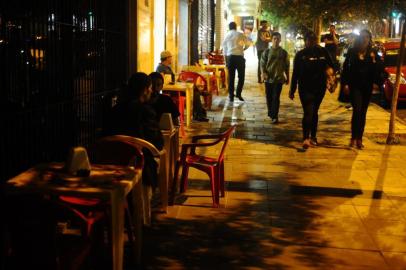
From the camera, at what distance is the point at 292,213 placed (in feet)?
19.2

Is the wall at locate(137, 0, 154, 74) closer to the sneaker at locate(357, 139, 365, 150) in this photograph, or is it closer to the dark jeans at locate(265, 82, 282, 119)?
the dark jeans at locate(265, 82, 282, 119)

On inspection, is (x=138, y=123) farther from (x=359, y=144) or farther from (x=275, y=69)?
(x=275, y=69)

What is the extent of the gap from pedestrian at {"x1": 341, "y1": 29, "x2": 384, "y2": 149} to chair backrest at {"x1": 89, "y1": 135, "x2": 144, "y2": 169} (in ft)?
16.4

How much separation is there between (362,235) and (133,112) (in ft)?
7.72

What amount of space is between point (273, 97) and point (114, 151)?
6.72 metres

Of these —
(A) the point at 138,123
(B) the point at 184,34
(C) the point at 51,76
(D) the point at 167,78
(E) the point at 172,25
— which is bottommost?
(A) the point at 138,123

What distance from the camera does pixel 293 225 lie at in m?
5.49

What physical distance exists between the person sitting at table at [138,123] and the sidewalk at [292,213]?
0.57m

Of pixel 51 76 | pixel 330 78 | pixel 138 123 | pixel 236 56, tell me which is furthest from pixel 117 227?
pixel 236 56

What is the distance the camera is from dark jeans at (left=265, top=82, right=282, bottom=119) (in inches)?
436

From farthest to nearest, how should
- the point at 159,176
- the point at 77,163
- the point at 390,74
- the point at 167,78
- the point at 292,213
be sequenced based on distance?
the point at 390,74
the point at 167,78
the point at 292,213
the point at 159,176
the point at 77,163

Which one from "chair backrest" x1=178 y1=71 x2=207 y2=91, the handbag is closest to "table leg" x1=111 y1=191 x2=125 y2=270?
the handbag

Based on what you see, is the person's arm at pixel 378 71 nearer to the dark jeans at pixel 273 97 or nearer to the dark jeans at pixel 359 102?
the dark jeans at pixel 359 102

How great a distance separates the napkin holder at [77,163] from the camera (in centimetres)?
400
